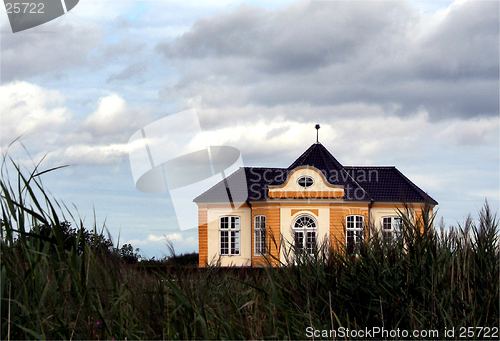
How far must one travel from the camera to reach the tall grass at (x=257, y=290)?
430 centimetres

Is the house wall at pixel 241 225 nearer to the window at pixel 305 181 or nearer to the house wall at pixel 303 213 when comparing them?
the house wall at pixel 303 213

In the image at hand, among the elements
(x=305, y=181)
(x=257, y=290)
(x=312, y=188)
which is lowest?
(x=257, y=290)

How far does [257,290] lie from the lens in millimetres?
5129

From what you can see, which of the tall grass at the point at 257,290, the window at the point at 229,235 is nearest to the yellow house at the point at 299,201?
the window at the point at 229,235

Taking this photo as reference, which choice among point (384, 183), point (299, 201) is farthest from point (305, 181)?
point (384, 183)

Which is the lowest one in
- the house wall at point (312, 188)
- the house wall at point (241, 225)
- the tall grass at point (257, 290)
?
the tall grass at point (257, 290)

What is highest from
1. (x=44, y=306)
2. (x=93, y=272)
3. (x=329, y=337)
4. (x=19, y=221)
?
(x=19, y=221)

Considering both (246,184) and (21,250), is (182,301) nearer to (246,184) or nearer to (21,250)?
(21,250)

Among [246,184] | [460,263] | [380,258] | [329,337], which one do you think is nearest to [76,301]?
[329,337]

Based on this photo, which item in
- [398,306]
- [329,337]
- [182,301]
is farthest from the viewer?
[398,306]

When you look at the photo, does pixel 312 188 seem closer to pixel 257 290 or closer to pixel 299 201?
pixel 299 201

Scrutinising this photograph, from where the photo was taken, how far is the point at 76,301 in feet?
14.4

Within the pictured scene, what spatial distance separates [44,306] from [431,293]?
3.49 meters

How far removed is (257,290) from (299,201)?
2126 cm
